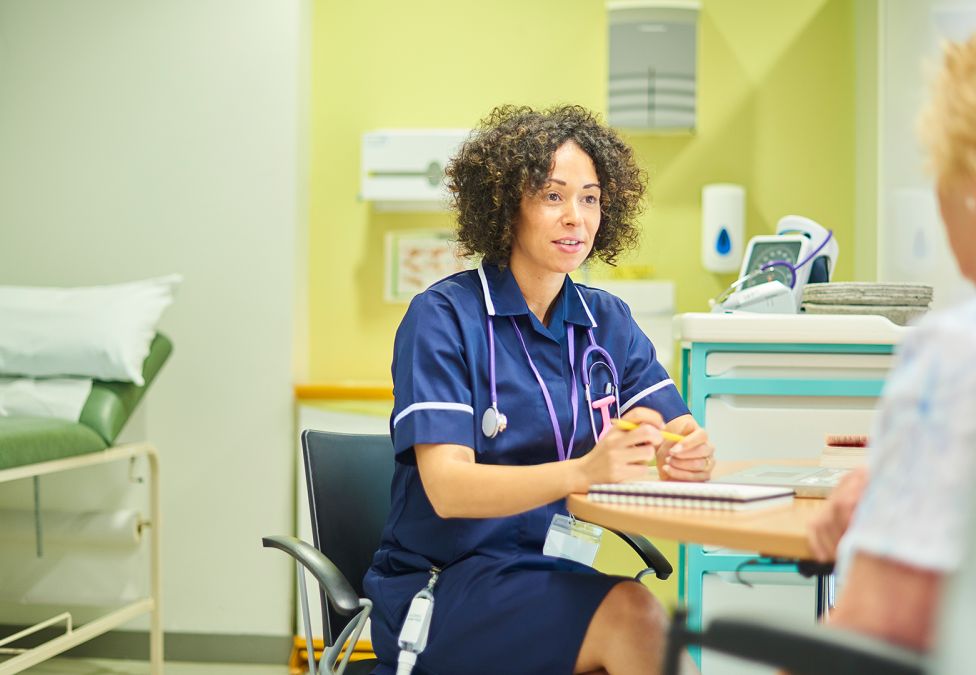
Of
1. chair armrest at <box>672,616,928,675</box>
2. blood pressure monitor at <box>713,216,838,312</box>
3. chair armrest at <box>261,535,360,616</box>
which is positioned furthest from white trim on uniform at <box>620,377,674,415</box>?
chair armrest at <box>672,616,928,675</box>

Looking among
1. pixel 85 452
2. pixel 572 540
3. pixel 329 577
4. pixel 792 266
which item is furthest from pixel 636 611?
pixel 85 452

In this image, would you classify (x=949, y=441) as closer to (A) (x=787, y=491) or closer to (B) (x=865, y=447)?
(A) (x=787, y=491)

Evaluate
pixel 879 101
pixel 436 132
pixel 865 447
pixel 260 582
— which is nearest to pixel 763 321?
pixel 865 447

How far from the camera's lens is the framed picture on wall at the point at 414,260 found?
366 cm

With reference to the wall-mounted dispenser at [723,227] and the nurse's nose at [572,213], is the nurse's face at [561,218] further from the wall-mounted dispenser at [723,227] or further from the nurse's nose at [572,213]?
the wall-mounted dispenser at [723,227]

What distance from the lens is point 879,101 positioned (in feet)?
10.6

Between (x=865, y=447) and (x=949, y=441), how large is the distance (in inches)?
41.5

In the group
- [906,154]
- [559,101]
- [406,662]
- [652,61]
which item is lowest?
[406,662]

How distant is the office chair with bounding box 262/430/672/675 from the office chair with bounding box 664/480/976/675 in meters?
0.98

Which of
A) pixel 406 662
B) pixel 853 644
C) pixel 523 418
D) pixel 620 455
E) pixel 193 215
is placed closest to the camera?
pixel 853 644

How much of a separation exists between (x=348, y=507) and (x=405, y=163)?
1914mm

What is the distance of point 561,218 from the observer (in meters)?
1.83

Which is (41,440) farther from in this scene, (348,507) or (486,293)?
(486,293)

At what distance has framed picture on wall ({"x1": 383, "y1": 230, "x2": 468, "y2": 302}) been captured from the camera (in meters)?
3.66
